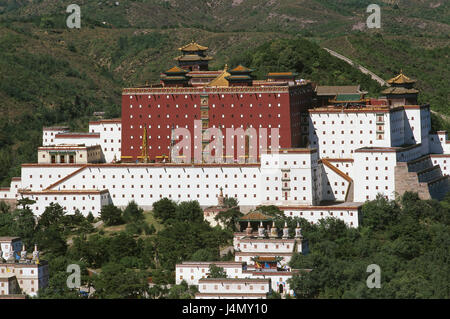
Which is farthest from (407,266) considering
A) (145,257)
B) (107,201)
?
(107,201)

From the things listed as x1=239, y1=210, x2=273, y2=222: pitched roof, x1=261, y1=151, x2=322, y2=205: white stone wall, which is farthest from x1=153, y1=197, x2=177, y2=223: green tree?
x1=239, y1=210, x2=273, y2=222: pitched roof

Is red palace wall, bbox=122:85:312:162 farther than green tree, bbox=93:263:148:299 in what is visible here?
Yes

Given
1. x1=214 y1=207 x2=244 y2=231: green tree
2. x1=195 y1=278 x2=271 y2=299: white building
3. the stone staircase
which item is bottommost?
x1=195 y1=278 x2=271 y2=299: white building

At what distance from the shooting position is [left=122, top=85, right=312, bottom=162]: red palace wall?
120m

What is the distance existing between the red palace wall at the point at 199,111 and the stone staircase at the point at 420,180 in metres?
11.2

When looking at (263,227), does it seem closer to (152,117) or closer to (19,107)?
(152,117)

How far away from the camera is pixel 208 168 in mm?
117688

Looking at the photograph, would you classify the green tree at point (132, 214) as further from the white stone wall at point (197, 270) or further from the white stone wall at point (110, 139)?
the white stone wall at point (197, 270)

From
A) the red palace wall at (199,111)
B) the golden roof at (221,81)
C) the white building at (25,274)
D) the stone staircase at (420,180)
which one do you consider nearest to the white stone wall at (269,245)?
the white building at (25,274)

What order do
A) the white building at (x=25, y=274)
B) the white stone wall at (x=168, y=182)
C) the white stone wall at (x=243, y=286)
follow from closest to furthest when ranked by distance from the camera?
the white stone wall at (x=243, y=286), the white building at (x=25, y=274), the white stone wall at (x=168, y=182)

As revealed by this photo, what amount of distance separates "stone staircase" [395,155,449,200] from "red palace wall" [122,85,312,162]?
1117 centimetres

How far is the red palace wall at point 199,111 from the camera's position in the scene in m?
120

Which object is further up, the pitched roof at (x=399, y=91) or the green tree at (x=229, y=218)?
the pitched roof at (x=399, y=91)

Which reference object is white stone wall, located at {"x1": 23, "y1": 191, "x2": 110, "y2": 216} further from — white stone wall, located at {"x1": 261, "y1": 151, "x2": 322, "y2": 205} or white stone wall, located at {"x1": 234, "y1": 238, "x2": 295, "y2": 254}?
white stone wall, located at {"x1": 234, "y1": 238, "x2": 295, "y2": 254}
